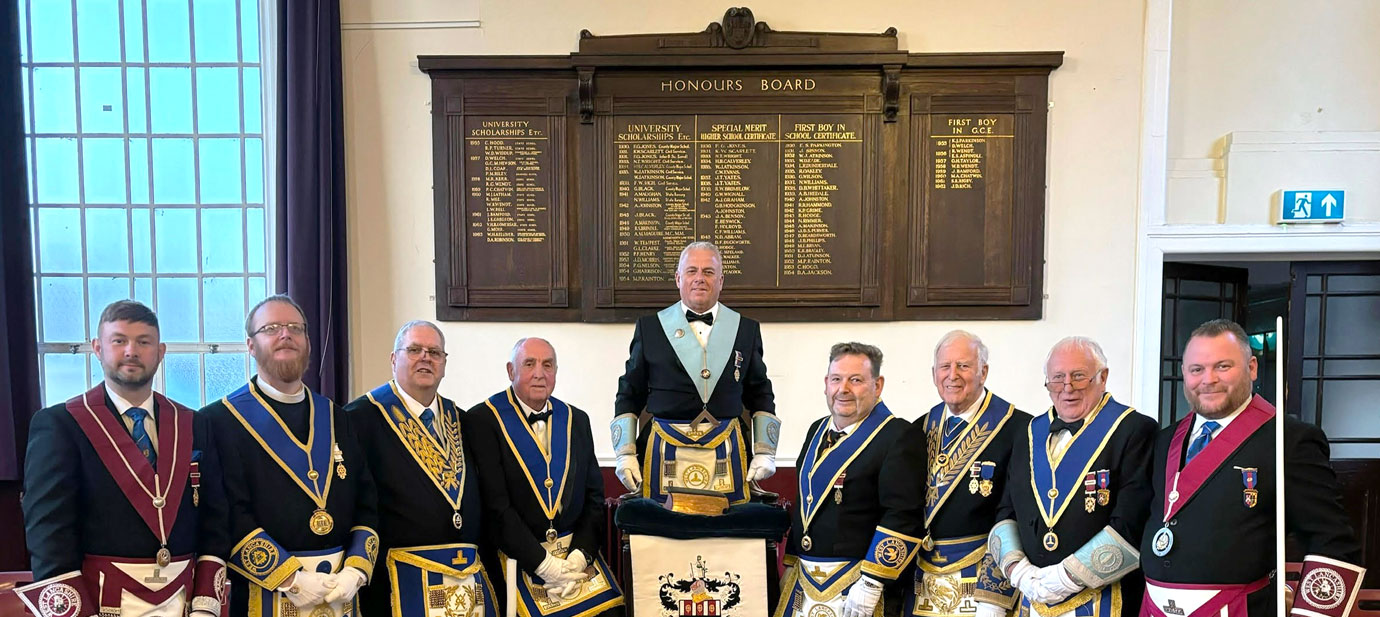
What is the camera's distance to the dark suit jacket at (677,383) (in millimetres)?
3320

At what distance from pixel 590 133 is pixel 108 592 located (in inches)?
130

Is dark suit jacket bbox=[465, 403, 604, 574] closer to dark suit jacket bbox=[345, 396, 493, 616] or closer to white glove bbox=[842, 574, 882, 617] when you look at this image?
dark suit jacket bbox=[345, 396, 493, 616]

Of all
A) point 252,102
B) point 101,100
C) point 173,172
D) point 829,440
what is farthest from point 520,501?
point 101,100

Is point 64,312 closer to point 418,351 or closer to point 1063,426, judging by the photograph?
point 418,351

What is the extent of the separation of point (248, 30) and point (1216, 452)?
5529 millimetres

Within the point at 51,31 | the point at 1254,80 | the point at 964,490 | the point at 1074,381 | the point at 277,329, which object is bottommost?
the point at 964,490

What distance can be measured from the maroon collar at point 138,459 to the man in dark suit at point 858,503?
210 cm

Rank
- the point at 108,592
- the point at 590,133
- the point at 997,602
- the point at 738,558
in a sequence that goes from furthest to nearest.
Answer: the point at 590,133 → the point at 738,558 → the point at 997,602 → the point at 108,592

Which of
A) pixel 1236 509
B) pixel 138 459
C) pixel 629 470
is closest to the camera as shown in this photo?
pixel 1236 509

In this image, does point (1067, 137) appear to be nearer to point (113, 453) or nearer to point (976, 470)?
point (976, 470)

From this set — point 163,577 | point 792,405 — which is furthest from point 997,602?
point 163,577

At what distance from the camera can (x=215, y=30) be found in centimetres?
488

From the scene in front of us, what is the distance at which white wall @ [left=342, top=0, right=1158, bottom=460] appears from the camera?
473cm

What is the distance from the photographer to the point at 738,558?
10.0ft
